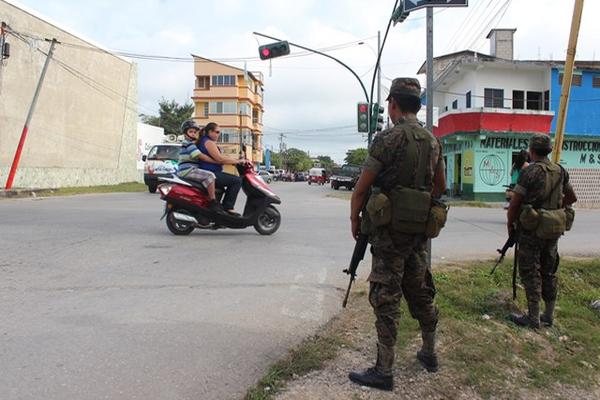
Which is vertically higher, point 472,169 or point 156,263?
point 472,169

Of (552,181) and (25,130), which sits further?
(25,130)

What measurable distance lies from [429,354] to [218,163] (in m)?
5.70

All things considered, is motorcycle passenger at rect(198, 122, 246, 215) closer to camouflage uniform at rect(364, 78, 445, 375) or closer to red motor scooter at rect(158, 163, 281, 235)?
red motor scooter at rect(158, 163, 281, 235)

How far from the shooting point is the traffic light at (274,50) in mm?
17094

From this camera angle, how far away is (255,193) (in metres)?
8.85

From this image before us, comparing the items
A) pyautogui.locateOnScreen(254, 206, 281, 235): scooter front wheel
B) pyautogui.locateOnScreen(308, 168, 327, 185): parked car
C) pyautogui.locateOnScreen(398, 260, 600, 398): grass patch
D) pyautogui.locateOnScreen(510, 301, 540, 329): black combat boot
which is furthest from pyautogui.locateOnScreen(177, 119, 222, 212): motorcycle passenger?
pyautogui.locateOnScreen(308, 168, 327, 185): parked car

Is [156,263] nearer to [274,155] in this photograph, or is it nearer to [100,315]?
[100,315]

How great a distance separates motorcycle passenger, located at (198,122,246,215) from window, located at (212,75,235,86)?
57043 millimetres

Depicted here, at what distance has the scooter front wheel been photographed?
8.99m

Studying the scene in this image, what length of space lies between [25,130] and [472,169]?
19118mm

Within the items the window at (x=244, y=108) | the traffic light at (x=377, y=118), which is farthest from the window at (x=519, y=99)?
the window at (x=244, y=108)

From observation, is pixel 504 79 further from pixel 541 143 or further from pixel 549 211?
pixel 549 211

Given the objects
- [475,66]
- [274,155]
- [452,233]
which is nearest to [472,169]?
[475,66]

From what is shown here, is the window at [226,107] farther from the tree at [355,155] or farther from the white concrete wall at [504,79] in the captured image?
the white concrete wall at [504,79]
